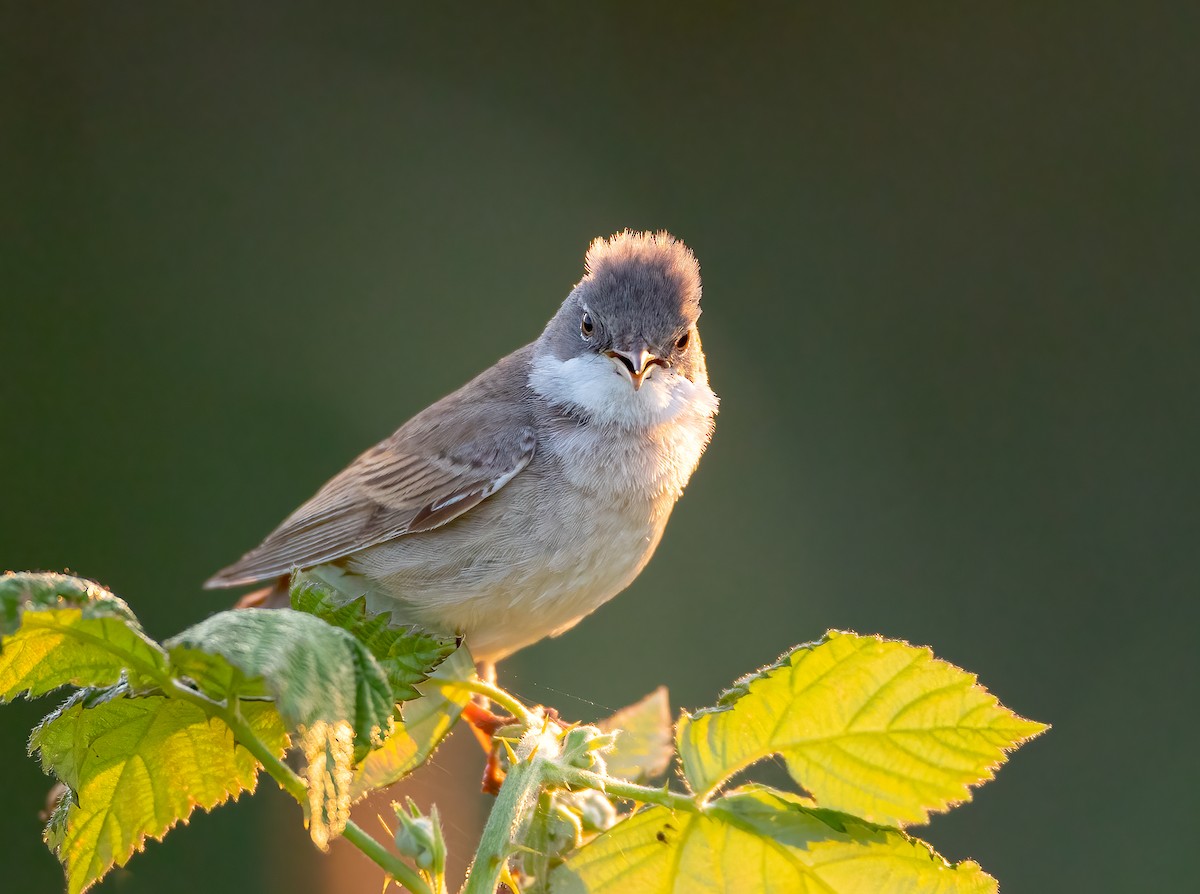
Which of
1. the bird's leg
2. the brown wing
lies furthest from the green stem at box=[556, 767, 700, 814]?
the brown wing

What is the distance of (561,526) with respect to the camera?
2.38 metres

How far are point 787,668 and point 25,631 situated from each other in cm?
53

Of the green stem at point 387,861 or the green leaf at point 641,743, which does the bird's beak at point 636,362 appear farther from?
the green stem at point 387,861

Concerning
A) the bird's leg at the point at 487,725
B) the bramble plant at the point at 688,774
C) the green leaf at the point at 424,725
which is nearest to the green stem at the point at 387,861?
the bramble plant at the point at 688,774

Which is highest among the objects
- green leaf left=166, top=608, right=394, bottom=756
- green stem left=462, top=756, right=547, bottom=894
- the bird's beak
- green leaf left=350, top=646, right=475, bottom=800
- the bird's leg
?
the bird's beak

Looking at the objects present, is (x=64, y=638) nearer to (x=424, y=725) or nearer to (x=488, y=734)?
(x=424, y=725)

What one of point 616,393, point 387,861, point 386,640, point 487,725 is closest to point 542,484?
point 616,393

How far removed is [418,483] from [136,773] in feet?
5.76

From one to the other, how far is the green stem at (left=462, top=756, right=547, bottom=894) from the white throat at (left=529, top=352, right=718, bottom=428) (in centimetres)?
177

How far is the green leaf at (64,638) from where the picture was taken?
0.69 meters

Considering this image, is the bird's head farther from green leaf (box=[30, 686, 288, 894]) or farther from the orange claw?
green leaf (box=[30, 686, 288, 894])

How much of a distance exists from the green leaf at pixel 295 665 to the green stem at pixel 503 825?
0.10 meters

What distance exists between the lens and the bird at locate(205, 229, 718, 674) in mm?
2344

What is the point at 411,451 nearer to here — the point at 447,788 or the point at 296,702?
the point at 447,788
